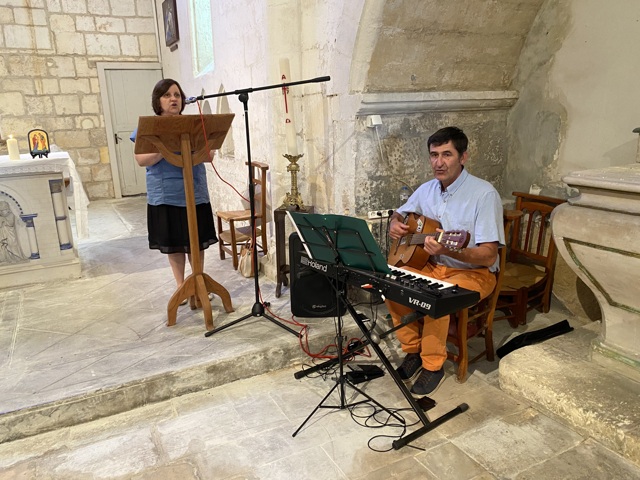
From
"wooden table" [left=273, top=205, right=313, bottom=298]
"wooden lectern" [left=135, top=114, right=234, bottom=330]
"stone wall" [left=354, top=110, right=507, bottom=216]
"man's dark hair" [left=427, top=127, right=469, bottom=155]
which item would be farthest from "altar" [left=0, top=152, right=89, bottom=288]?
"man's dark hair" [left=427, top=127, right=469, bottom=155]

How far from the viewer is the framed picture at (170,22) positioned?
6734 millimetres

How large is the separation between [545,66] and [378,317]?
2.21m

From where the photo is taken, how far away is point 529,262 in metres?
3.79

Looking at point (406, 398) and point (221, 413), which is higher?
point (406, 398)

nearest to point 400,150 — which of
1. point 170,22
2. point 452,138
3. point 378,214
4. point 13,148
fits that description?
point 378,214

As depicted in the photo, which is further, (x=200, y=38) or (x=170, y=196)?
(x=200, y=38)

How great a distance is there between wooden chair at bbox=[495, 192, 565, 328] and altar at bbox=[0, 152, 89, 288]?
3.47 meters

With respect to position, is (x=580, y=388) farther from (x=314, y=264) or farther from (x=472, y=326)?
(x=314, y=264)

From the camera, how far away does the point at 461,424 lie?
2.43 metres

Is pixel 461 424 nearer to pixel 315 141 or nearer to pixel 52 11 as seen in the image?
pixel 315 141

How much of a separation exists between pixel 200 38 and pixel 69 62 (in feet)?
8.01

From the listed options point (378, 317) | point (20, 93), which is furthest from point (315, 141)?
point (20, 93)

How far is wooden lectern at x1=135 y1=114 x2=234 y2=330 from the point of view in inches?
109

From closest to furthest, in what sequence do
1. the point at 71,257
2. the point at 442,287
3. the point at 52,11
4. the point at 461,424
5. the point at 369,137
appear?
the point at 442,287 → the point at 461,424 → the point at 369,137 → the point at 71,257 → the point at 52,11
